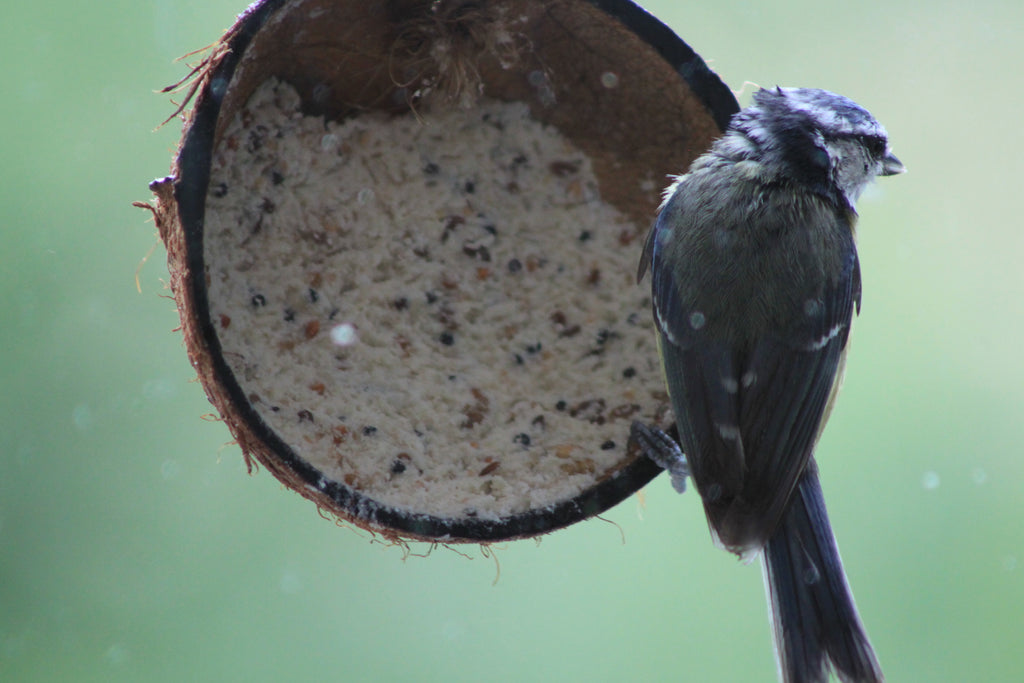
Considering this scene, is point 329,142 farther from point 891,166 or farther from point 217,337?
point 891,166

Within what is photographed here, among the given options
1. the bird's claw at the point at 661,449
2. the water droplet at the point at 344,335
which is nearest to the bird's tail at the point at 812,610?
the bird's claw at the point at 661,449

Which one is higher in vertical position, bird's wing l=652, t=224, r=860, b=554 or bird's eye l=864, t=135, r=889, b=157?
bird's eye l=864, t=135, r=889, b=157

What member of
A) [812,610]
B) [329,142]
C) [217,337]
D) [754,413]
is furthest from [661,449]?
[329,142]

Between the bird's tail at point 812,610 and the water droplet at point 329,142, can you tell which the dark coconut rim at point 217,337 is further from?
the water droplet at point 329,142

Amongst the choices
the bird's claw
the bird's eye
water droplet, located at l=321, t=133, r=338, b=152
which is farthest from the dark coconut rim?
water droplet, located at l=321, t=133, r=338, b=152

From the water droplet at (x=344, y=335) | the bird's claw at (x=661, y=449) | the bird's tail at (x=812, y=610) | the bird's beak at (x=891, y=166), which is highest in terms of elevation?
the bird's beak at (x=891, y=166)

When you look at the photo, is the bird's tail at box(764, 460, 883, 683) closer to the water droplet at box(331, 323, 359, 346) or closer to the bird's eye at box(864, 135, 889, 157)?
the bird's eye at box(864, 135, 889, 157)

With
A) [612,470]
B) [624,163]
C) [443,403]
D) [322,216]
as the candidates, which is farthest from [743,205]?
[322,216]
